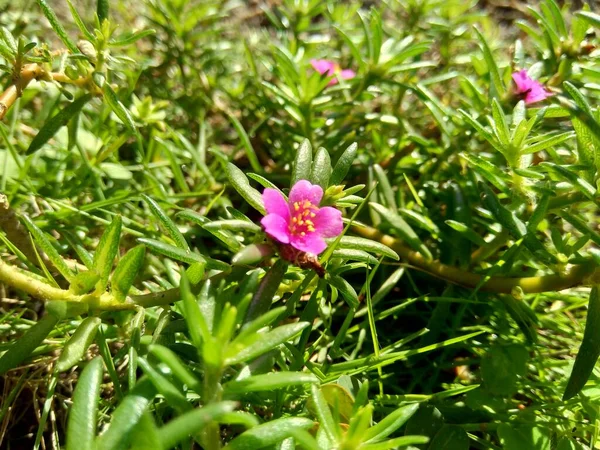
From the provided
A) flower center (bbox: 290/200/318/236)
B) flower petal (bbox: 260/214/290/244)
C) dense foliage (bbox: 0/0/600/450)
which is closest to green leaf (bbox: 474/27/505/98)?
dense foliage (bbox: 0/0/600/450)

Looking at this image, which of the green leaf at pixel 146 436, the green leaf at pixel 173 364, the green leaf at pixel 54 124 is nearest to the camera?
the green leaf at pixel 146 436

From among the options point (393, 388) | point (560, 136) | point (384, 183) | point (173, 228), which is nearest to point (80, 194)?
point (173, 228)

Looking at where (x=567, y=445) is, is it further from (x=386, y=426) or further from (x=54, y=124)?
(x=54, y=124)

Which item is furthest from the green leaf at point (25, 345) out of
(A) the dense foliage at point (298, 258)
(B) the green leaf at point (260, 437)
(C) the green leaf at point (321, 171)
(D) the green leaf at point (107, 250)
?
(C) the green leaf at point (321, 171)

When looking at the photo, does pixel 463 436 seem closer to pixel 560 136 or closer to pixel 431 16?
pixel 560 136

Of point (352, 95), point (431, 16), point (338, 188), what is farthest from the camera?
point (431, 16)

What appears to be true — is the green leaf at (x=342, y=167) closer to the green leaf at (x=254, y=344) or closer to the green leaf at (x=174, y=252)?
the green leaf at (x=174, y=252)

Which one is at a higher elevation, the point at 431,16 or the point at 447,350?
the point at 431,16
